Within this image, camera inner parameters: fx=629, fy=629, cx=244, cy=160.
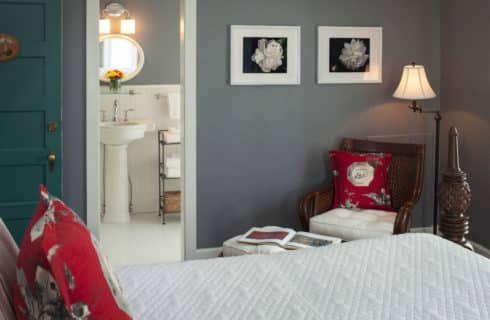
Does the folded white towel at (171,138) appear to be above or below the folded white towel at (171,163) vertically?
above

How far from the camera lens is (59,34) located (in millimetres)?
3922

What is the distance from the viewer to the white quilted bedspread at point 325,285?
1.93 meters

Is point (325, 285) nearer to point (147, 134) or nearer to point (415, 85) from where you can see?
A: point (415, 85)

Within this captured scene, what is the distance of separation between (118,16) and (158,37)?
0.43 metres

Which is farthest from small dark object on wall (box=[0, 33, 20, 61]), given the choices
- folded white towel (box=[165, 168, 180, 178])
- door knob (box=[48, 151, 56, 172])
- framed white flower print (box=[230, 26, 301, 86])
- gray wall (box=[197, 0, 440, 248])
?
folded white towel (box=[165, 168, 180, 178])

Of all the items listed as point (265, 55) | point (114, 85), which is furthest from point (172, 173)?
point (265, 55)

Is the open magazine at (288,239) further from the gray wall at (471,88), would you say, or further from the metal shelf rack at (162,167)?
the metal shelf rack at (162,167)

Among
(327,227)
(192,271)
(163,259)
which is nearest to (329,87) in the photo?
(327,227)

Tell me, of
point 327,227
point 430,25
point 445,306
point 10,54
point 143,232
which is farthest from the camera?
point 143,232

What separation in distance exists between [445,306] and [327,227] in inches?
87.1

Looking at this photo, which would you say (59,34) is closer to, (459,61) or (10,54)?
(10,54)

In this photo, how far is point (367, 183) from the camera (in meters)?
4.47

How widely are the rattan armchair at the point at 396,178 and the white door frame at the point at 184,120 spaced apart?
2.65ft

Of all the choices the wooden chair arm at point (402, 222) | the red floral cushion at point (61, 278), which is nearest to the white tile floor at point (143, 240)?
the wooden chair arm at point (402, 222)
